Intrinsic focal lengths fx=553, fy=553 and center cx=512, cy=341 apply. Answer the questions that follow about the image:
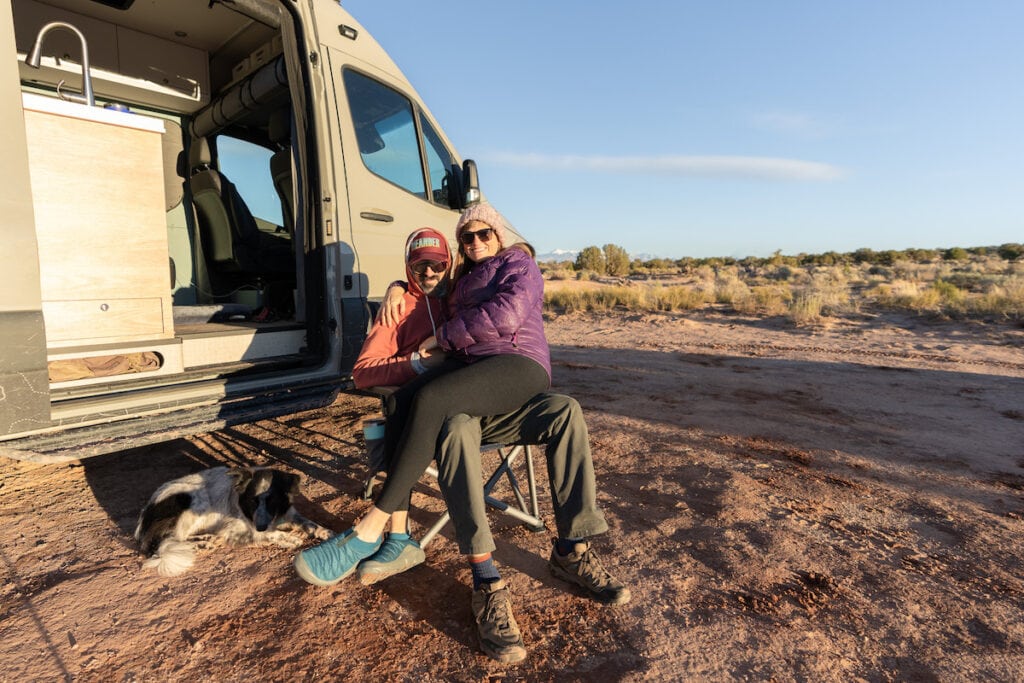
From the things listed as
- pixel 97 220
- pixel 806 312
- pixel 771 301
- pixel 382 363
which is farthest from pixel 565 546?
pixel 771 301

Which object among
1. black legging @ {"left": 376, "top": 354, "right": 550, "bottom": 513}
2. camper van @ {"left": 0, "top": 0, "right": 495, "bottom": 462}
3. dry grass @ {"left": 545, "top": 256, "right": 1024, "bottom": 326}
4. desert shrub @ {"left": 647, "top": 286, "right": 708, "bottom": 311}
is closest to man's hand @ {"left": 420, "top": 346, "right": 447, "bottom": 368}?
black legging @ {"left": 376, "top": 354, "right": 550, "bottom": 513}

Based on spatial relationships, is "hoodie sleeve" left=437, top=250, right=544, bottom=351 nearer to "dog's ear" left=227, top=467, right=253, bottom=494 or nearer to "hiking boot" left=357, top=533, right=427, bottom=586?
"hiking boot" left=357, top=533, right=427, bottom=586

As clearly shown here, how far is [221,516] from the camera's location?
2416 mm

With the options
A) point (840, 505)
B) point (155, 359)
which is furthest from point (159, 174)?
point (840, 505)

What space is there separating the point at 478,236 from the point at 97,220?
62.6 inches

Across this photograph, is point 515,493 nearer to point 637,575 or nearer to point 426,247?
point 637,575

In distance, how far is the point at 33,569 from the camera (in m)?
2.15

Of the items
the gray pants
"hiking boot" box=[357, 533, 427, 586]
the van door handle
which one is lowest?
"hiking boot" box=[357, 533, 427, 586]

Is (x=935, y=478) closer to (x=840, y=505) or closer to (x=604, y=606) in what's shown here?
(x=840, y=505)

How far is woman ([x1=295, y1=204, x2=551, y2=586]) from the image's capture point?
2.02m

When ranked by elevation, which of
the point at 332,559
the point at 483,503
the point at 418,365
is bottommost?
the point at 332,559

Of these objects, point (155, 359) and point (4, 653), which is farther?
point (155, 359)

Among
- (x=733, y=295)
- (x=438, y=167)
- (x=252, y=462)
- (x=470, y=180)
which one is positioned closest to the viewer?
(x=252, y=462)

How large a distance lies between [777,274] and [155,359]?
964 inches
